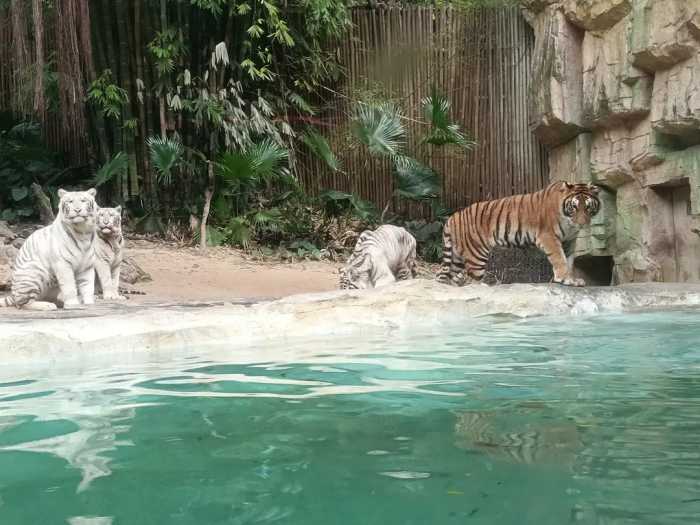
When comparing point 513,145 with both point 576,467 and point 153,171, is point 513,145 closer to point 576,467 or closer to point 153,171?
point 153,171

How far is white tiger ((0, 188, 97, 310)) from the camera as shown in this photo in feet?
17.0

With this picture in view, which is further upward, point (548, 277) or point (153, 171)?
point (153, 171)

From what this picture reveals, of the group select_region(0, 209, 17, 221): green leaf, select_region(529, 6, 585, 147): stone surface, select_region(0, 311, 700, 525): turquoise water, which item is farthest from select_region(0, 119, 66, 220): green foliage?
select_region(0, 311, 700, 525): turquoise water

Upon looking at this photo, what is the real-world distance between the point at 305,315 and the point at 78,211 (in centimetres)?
198

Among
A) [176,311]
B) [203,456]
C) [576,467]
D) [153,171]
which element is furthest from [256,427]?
[153,171]

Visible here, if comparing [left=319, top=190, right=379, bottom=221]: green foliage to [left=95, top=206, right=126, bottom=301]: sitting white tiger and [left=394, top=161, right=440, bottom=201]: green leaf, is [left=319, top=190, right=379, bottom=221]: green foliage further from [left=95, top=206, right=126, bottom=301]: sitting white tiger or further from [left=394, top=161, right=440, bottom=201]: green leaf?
[left=95, top=206, right=126, bottom=301]: sitting white tiger

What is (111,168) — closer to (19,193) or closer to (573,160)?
(19,193)

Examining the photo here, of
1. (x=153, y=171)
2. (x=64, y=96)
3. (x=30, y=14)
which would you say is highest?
(x=30, y=14)

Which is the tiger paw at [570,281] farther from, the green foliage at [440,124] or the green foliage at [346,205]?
the green foliage at [346,205]

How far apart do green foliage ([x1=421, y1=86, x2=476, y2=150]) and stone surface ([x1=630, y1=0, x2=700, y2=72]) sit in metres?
2.56

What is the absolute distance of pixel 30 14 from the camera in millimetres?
9258

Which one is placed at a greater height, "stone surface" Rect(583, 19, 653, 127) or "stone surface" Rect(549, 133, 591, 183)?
"stone surface" Rect(583, 19, 653, 127)

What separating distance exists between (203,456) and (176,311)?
2.26 m

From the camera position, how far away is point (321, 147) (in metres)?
9.98
